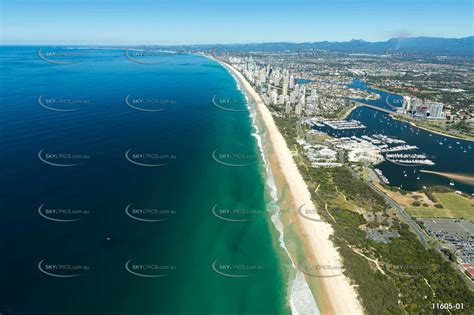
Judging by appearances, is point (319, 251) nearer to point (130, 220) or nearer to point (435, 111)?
point (130, 220)

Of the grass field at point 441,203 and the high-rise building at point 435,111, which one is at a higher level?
the high-rise building at point 435,111

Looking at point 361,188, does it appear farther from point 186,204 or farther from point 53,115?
point 53,115

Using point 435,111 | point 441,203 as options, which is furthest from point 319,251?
point 435,111

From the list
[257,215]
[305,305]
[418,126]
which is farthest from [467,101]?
[305,305]

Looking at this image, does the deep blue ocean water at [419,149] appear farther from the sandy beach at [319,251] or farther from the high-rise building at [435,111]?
the sandy beach at [319,251]

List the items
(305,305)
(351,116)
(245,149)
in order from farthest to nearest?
(351,116) < (245,149) < (305,305)

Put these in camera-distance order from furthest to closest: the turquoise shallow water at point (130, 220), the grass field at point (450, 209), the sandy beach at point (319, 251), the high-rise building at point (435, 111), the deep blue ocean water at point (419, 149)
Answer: the high-rise building at point (435, 111) → the deep blue ocean water at point (419, 149) → the grass field at point (450, 209) → the sandy beach at point (319, 251) → the turquoise shallow water at point (130, 220)

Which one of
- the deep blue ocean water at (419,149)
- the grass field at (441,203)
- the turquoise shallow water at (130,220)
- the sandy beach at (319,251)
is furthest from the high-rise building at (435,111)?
the turquoise shallow water at (130,220)
